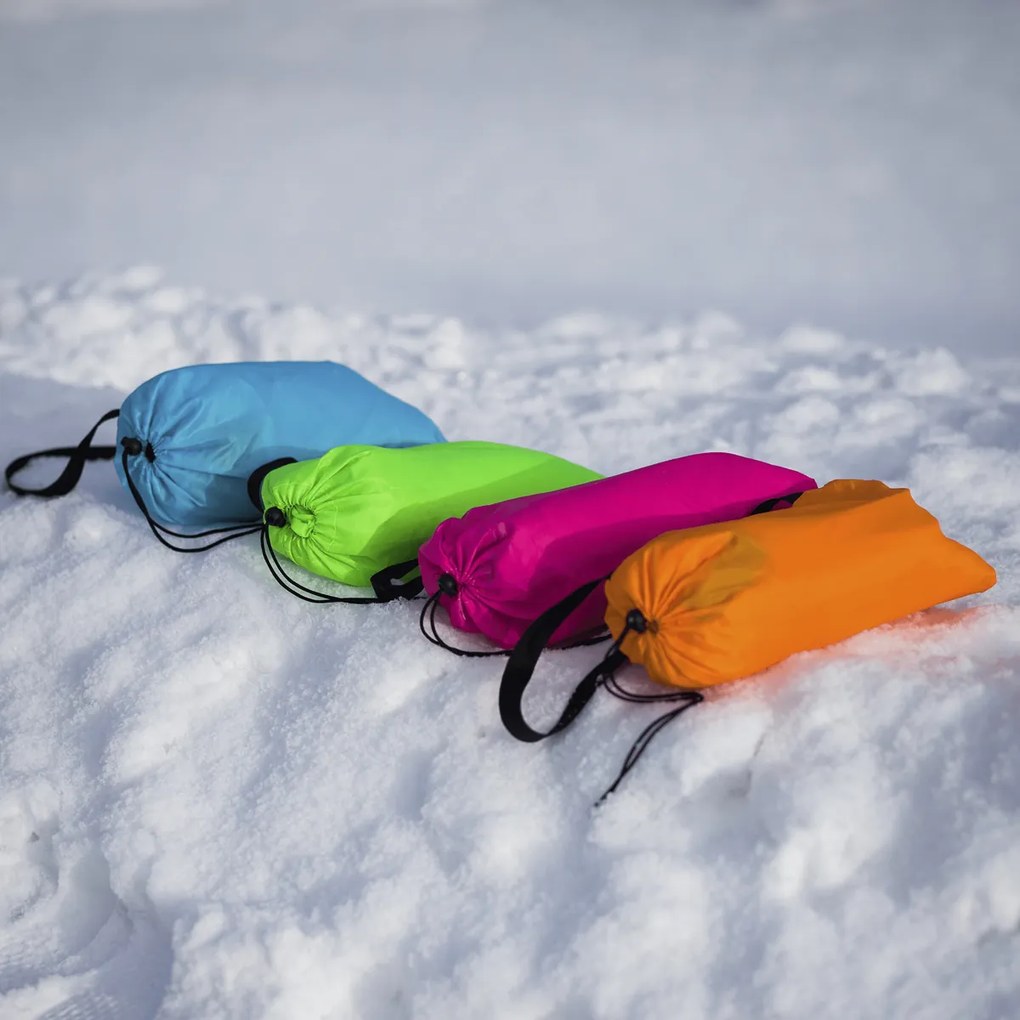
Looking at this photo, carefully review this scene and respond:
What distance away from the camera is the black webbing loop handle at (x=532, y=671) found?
143 cm

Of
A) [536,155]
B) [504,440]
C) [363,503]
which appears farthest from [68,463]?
[536,155]

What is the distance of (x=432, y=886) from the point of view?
136 cm

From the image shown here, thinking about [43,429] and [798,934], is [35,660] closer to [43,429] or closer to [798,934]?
[43,429]

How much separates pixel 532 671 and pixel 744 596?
299mm

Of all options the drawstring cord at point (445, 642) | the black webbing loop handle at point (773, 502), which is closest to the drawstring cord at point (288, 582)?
the drawstring cord at point (445, 642)

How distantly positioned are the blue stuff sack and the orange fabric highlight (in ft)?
2.80

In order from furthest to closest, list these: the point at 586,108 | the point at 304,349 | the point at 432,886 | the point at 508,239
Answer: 1. the point at 586,108
2. the point at 508,239
3. the point at 304,349
4. the point at 432,886

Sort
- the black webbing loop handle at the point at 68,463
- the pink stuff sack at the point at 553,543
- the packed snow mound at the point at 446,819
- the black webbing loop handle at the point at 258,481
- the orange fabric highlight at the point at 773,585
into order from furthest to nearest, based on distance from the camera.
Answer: the black webbing loop handle at the point at 68,463 < the black webbing loop handle at the point at 258,481 < the pink stuff sack at the point at 553,543 < the orange fabric highlight at the point at 773,585 < the packed snow mound at the point at 446,819

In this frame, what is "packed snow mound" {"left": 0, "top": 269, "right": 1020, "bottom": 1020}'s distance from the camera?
1.20 metres

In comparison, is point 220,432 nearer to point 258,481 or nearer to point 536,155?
point 258,481

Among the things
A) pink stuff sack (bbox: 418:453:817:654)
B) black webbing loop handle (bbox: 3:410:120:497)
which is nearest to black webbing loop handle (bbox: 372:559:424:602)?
pink stuff sack (bbox: 418:453:817:654)

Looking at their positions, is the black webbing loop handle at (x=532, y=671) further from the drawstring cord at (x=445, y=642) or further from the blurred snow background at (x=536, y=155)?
the blurred snow background at (x=536, y=155)

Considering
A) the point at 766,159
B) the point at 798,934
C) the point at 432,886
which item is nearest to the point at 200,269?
the point at 766,159

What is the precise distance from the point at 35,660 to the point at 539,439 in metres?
1.36
